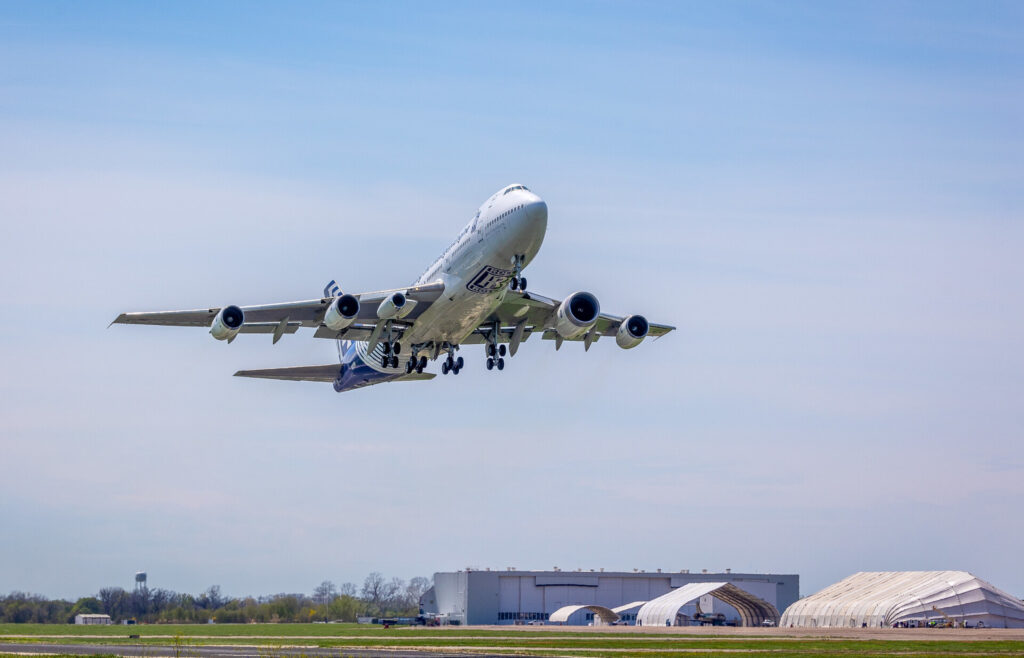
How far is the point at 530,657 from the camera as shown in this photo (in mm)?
54188

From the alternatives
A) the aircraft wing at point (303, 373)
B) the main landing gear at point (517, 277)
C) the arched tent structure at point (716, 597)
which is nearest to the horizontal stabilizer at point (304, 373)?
the aircraft wing at point (303, 373)

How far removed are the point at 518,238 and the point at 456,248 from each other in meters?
5.30

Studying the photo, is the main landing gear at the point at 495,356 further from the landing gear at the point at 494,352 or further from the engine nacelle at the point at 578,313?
the engine nacelle at the point at 578,313

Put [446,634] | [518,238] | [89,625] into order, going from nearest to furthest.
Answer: [518,238] → [446,634] → [89,625]

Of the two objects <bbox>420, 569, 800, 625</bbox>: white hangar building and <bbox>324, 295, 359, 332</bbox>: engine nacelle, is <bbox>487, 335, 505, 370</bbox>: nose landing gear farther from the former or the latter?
<bbox>420, 569, 800, 625</bbox>: white hangar building

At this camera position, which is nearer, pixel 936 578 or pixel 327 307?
pixel 327 307

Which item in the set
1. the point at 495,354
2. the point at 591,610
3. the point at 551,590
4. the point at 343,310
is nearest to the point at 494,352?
the point at 495,354

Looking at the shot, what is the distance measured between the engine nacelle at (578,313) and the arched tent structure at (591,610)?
206 feet

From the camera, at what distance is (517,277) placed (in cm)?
5388

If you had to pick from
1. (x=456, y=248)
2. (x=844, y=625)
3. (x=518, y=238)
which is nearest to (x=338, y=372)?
(x=456, y=248)

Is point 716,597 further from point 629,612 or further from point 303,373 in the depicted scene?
point 303,373

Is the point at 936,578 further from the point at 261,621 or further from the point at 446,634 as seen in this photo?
the point at 261,621

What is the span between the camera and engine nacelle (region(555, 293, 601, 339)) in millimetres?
58375

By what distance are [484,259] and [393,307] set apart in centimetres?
571
